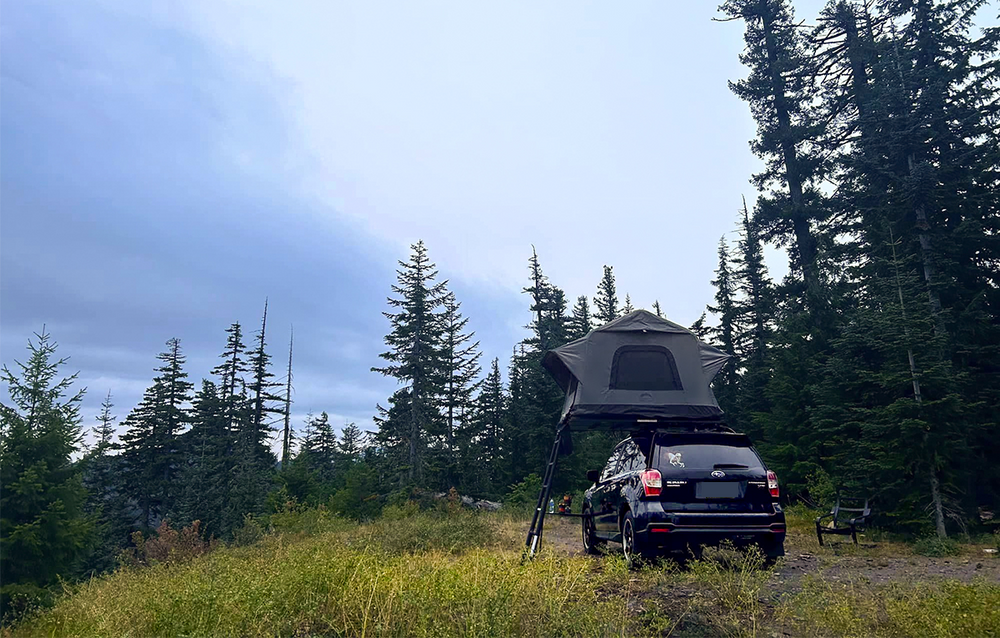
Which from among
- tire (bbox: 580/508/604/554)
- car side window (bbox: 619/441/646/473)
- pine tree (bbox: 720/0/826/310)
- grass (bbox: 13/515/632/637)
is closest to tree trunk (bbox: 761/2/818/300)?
pine tree (bbox: 720/0/826/310)

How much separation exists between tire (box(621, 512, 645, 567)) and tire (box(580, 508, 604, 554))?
1.99 m

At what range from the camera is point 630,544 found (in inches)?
289

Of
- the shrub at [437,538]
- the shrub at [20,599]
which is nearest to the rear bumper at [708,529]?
the shrub at [437,538]

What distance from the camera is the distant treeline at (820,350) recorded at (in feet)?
36.0

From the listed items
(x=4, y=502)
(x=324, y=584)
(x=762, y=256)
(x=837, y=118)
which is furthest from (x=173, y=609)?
(x=762, y=256)

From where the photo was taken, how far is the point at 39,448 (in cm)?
1571

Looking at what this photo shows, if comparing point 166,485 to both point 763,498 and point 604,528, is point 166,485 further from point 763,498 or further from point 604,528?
point 763,498

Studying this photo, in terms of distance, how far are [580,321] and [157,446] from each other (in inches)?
1143

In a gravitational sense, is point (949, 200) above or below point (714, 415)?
above

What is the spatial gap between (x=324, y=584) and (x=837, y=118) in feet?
83.5

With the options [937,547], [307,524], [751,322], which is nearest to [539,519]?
[937,547]

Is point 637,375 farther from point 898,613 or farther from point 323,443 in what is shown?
point 323,443

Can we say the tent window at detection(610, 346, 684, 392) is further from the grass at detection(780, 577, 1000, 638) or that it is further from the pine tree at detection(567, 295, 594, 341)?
the pine tree at detection(567, 295, 594, 341)

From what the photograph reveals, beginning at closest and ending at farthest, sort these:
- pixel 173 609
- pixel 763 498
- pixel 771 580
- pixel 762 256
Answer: pixel 173 609 → pixel 771 580 → pixel 763 498 → pixel 762 256
